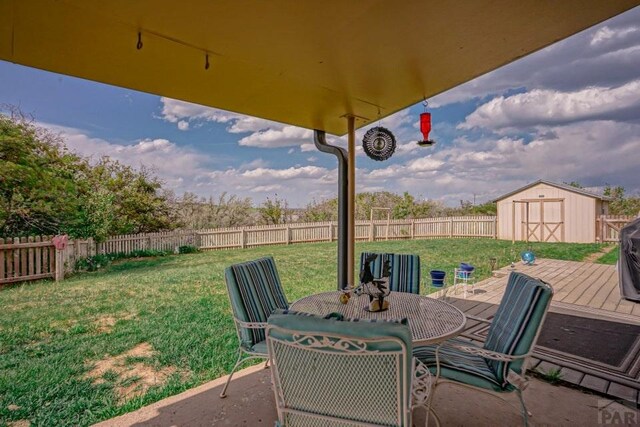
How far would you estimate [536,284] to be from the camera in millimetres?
1524

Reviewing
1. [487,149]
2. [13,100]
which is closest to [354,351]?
[13,100]

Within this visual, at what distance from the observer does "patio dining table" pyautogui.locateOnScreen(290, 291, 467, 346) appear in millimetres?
1525

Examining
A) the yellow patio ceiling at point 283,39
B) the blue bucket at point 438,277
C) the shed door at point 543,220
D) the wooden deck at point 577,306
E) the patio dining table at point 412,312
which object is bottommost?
the wooden deck at point 577,306

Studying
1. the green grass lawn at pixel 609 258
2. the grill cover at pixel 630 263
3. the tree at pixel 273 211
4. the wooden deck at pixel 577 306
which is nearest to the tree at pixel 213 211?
the tree at pixel 273 211

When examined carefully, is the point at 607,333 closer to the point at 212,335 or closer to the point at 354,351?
the point at 354,351

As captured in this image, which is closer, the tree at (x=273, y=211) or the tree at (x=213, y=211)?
the tree at (x=213, y=211)

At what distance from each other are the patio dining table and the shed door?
11398 mm

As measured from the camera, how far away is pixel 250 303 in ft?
6.93

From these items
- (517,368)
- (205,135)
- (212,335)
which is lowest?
(212,335)

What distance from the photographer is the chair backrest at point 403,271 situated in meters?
2.75

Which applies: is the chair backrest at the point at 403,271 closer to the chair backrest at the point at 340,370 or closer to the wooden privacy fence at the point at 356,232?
the chair backrest at the point at 340,370

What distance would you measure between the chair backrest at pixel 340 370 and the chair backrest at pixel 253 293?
0.96 m

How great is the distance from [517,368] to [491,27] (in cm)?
175

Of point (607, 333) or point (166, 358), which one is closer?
point (166, 358)
